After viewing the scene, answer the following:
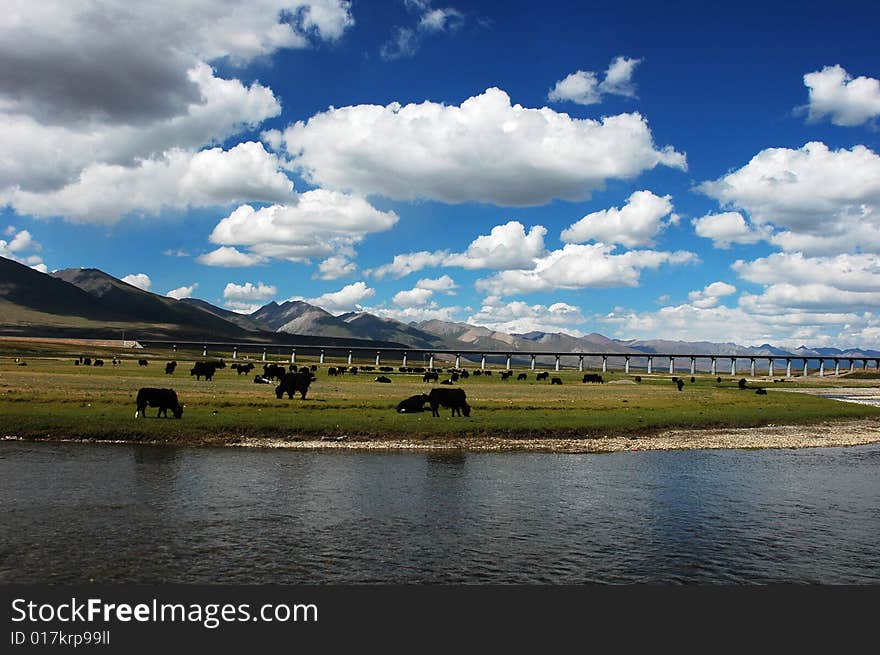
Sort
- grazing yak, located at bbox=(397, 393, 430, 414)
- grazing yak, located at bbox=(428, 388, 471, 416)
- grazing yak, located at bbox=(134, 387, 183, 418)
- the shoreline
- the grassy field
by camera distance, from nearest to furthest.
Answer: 1. the shoreline
2. the grassy field
3. grazing yak, located at bbox=(134, 387, 183, 418)
4. grazing yak, located at bbox=(428, 388, 471, 416)
5. grazing yak, located at bbox=(397, 393, 430, 414)

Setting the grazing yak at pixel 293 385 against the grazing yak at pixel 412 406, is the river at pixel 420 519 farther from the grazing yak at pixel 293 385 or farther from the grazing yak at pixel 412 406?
the grazing yak at pixel 293 385

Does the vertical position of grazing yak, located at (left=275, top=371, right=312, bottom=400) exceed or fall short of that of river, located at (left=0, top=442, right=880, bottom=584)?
it exceeds it

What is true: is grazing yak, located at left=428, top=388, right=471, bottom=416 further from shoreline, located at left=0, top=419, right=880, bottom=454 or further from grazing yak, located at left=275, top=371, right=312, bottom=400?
grazing yak, located at left=275, top=371, right=312, bottom=400

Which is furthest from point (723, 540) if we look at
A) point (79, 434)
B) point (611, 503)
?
point (79, 434)

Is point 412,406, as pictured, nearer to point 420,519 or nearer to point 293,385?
point 293,385

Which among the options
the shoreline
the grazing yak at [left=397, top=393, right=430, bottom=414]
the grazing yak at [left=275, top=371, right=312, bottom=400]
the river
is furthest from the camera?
the grazing yak at [left=275, top=371, right=312, bottom=400]

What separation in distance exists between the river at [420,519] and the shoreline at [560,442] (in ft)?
10.8

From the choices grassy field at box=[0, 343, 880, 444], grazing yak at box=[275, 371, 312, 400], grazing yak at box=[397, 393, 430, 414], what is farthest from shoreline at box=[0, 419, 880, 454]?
grazing yak at box=[275, 371, 312, 400]

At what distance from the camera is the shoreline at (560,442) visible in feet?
137

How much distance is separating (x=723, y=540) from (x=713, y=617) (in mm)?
7297

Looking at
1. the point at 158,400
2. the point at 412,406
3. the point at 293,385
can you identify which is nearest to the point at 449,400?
the point at 412,406

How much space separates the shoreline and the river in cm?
329

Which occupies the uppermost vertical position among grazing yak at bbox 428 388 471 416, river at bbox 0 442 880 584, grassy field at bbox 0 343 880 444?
grazing yak at bbox 428 388 471 416

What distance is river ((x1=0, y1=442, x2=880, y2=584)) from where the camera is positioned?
18.9 metres
